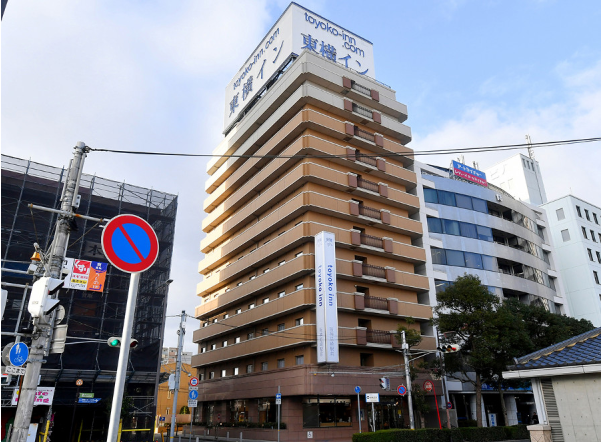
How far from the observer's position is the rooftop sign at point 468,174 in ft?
178

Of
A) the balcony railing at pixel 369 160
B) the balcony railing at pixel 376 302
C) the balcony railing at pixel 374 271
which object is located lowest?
the balcony railing at pixel 376 302

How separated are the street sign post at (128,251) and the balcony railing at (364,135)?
135 feet

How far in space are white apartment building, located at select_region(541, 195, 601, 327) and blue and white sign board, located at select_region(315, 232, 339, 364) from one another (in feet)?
136

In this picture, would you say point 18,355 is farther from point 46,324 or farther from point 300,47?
point 300,47

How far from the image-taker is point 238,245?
49375mm

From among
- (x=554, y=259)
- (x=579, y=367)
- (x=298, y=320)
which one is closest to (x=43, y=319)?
(x=579, y=367)

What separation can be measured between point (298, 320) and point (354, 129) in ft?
65.9

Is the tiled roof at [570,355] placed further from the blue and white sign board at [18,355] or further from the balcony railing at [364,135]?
the balcony railing at [364,135]

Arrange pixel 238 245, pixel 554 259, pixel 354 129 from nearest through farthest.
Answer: pixel 354 129 < pixel 238 245 < pixel 554 259

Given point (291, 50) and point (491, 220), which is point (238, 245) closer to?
point (291, 50)

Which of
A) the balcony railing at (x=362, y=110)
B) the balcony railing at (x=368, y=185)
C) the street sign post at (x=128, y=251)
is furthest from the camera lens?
the balcony railing at (x=362, y=110)

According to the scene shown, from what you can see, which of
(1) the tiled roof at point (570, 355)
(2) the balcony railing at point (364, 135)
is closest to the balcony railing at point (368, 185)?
(2) the balcony railing at point (364, 135)

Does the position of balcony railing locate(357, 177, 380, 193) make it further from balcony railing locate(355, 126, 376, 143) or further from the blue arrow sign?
the blue arrow sign

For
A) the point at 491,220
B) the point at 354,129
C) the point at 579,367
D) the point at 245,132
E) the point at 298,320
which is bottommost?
the point at 579,367
